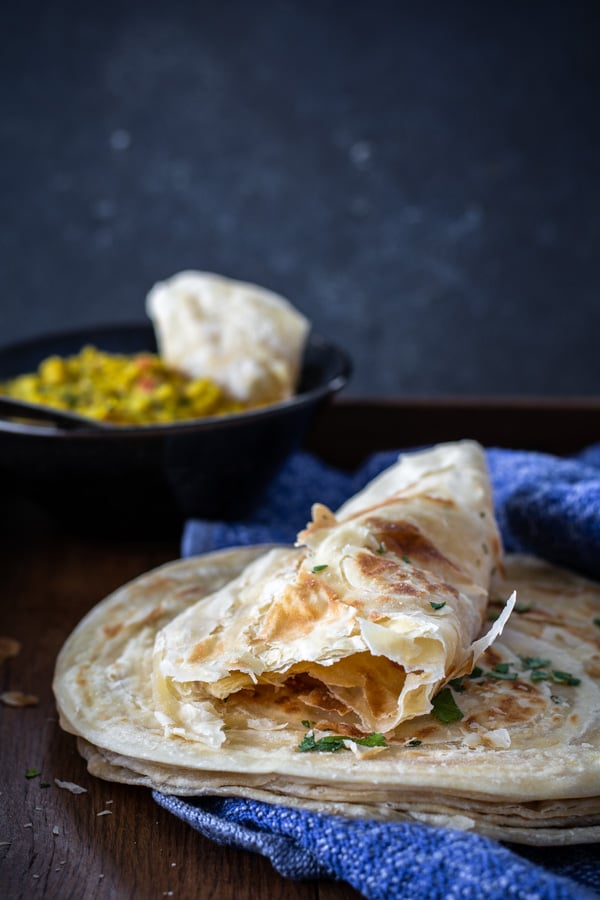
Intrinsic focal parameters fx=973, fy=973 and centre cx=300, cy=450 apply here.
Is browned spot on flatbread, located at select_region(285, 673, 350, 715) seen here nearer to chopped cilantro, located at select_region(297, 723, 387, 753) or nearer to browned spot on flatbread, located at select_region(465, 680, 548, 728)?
chopped cilantro, located at select_region(297, 723, 387, 753)

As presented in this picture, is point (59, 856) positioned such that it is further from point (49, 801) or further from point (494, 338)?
point (494, 338)

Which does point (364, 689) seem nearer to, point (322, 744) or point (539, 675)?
point (322, 744)

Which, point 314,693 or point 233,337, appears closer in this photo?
point 314,693

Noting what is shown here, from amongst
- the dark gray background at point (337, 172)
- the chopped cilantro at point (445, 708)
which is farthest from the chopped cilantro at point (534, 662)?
the dark gray background at point (337, 172)

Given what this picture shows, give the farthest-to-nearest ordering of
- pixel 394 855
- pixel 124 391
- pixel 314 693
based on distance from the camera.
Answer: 1. pixel 124 391
2. pixel 314 693
3. pixel 394 855

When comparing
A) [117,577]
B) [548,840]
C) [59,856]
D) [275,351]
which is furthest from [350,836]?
[275,351]

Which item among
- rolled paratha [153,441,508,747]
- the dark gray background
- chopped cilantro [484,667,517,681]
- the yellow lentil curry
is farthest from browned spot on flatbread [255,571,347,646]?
the dark gray background

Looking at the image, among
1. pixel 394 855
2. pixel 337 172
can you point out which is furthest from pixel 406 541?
pixel 337 172
